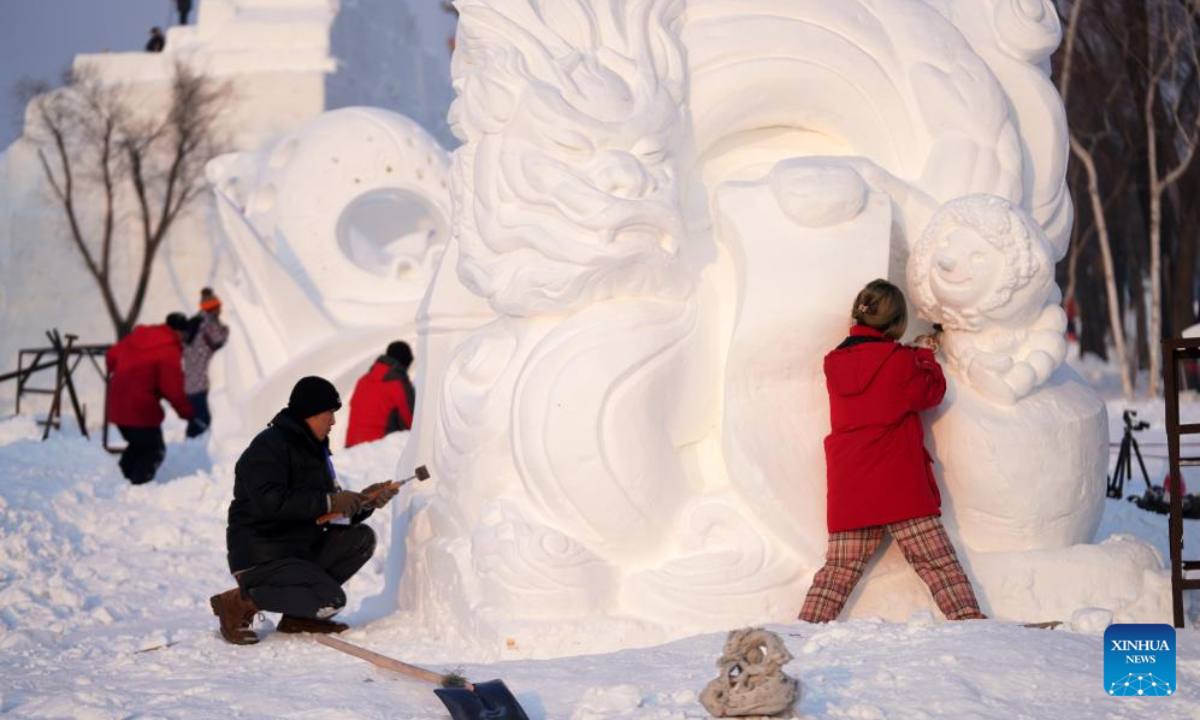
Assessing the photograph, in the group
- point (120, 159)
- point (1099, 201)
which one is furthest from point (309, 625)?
point (120, 159)

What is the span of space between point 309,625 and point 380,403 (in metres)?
5.86

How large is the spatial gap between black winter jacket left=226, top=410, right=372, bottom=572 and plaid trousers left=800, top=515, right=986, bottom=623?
79.5 inches

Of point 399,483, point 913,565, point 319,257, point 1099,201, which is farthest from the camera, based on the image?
point 1099,201

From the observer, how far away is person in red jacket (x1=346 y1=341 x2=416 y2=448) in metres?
11.8

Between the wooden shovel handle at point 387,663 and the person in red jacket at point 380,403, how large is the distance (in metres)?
6.28

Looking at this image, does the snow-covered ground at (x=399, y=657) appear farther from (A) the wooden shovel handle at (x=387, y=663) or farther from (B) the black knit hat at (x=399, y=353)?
(B) the black knit hat at (x=399, y=353)

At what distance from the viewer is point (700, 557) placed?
5.59 m

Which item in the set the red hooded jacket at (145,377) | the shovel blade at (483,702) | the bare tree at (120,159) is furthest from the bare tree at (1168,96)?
the bare tree at (120,159)

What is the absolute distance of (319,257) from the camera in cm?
1488

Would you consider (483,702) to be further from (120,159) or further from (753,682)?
(120,159)

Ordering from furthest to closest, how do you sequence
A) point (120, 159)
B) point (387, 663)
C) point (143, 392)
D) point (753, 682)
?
point (120, 159) → point (143, 392) → point (387, 663) → point (753, 682)

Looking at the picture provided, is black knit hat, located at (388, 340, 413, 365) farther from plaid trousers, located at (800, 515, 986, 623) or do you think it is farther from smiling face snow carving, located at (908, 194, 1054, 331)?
plaid trousers, located at (800, 515, 986, 623)

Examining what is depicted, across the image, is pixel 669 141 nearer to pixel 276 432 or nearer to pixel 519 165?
pixel 519 165

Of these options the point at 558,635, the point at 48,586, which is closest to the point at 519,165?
the point at 558,635
